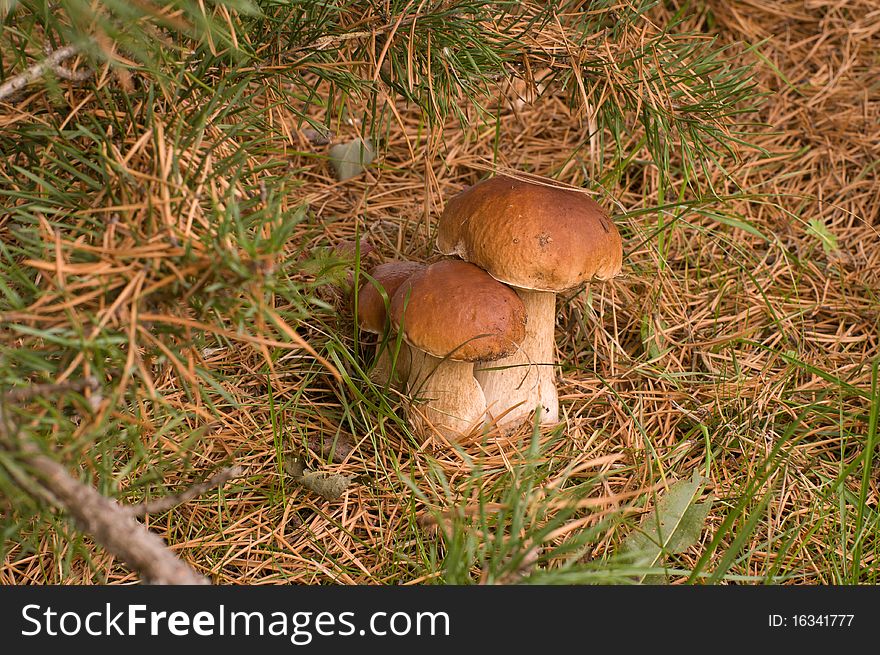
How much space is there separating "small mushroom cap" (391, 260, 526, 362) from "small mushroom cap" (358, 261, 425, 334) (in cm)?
14

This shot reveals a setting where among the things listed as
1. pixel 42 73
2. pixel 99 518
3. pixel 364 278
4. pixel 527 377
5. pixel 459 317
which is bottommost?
pixel 99 518

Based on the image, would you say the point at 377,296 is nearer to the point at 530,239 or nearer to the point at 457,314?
the point at 457,314

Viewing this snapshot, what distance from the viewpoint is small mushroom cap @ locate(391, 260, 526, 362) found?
174 cm

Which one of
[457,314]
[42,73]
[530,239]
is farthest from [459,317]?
[42,73]

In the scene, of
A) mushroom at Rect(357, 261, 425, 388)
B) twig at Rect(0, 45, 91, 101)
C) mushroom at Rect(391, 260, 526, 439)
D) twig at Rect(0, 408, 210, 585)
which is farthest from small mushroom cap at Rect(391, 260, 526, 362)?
twig at Rect(0, 408, 210, 585)

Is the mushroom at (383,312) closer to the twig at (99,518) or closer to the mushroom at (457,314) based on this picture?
the mushroom at (457,314)

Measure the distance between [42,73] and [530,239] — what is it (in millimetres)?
1052

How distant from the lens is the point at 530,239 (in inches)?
69.3

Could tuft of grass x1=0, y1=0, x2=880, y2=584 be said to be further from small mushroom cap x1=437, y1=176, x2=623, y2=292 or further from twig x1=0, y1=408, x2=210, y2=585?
small mushroom cap x1=437, y1=176, x2=623, y2=292

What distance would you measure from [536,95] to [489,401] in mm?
825

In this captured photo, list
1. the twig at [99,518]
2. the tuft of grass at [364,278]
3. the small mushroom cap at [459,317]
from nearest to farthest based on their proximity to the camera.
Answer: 1. the twig at [99,518]
2. the tuft of grass at [364,278]
3. the small mushroom cap at [459,317]

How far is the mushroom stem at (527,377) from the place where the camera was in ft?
6.60

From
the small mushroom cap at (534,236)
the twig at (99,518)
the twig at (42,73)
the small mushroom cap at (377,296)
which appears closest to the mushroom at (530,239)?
the small mushroom cap at (534,236)

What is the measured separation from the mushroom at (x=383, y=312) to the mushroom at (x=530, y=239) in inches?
5.9
